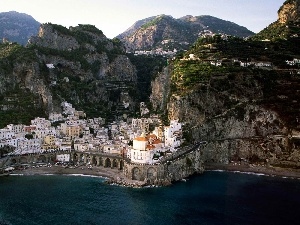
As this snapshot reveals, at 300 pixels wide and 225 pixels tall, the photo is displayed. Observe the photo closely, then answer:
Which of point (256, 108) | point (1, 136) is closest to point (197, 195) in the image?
point (256, 108)

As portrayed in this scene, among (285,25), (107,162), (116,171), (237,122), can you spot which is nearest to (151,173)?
(116,171)

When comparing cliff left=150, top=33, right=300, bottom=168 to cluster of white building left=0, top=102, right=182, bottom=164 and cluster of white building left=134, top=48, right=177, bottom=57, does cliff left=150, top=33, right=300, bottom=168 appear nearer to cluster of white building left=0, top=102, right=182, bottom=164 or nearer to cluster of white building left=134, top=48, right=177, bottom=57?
cluster of white building left=0, top=102, right=182, bottom=164

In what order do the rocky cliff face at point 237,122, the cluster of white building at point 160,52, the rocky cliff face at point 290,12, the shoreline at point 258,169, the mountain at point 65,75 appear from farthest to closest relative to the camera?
the cluster of white building at point 160,52 < the rocky cliff face at point 290,12 < the mountain at point 65,75 < the rocky cliff face at point 237,122 < the shoreline at point 258,169

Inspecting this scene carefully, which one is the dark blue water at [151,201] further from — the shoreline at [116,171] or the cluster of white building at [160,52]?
the cluster of white building at [160,52]

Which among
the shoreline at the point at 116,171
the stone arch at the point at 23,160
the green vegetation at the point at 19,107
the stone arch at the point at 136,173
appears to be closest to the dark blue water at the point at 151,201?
the shoreline at the point at 116,171

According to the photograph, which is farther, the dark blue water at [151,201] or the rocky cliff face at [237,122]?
the rocky cliff face at [237,122]

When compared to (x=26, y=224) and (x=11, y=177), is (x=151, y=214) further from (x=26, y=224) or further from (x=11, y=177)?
(x=11, y=177)

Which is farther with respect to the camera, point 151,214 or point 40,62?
point 40,62

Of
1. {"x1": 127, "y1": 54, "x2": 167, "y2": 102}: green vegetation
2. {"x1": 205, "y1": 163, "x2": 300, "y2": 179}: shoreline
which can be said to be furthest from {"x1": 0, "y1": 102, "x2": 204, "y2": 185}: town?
{"x1": 127, "y1": 54, "x2": 167, "y2": 102}: green vegetation
